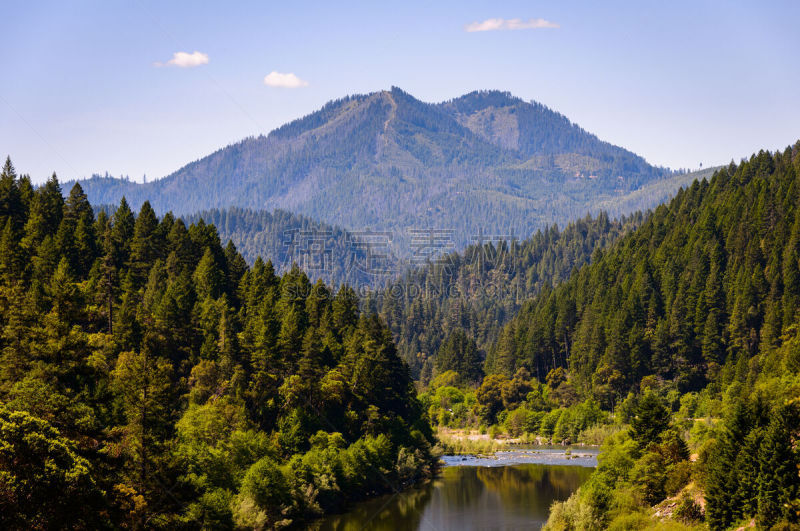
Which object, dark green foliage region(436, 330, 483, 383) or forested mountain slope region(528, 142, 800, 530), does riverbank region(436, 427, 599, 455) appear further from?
dark green foliage region(436, 330, 483, 383)

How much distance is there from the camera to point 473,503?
92.6 meters

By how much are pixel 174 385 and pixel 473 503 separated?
3579cm

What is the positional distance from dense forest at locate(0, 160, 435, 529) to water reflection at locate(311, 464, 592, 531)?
3421mm

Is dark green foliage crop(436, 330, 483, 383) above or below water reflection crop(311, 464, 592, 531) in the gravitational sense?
above

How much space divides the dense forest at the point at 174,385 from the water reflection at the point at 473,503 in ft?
11.2

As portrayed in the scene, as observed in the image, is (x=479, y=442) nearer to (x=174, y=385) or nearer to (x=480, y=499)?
(x=480, y=499)

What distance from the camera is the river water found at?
268 feet

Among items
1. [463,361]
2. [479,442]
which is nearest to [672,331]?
[479,442]

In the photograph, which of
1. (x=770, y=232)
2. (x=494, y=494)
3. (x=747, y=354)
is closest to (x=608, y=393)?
(x=747, y=354)

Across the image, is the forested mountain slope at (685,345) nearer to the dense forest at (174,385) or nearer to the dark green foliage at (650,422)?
the dark green foliage at (650,422)

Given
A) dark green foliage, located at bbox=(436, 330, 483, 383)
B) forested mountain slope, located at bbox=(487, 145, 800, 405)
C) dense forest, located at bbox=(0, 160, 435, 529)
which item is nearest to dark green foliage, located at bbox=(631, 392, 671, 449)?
dense forest, located at bbox=(0, 160, 435, 529)

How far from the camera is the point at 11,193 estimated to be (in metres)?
106

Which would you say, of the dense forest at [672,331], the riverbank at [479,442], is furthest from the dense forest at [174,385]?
the dense forest at [672,331]

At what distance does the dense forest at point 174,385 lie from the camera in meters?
51.7
